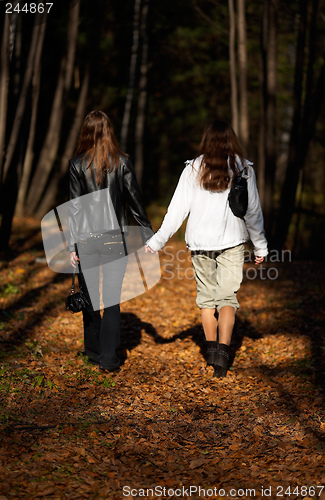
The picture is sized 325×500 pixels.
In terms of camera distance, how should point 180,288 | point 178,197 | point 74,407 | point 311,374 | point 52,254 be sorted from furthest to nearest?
point 52,254
point 180,288
point 311,374
point 178,197
point 74,407

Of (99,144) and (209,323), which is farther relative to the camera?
(209,323)

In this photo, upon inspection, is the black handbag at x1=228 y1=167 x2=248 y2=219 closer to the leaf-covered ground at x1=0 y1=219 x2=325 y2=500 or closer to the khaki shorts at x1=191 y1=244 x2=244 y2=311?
the khaki shorts at x1=191 y1=244 x2=244 y2=311

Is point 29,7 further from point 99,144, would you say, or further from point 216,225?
point 216,225

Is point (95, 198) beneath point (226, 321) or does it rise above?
above

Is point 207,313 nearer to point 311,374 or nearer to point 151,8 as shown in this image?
point 311,374

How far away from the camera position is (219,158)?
16.0 ft

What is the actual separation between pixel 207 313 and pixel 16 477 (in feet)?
8.13

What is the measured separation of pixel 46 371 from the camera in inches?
211

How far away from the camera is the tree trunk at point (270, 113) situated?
14.1 metres

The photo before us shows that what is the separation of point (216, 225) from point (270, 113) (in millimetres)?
10239

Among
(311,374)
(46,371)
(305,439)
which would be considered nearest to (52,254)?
(46,371)

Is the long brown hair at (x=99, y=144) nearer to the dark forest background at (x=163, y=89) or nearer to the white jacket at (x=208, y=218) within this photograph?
the white jacket at (x=208, y=218)

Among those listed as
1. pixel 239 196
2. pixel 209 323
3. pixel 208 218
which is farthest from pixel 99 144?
pixel 209 323

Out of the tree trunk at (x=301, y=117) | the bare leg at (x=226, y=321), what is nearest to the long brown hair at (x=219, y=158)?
the bare leg at (x=226, y=321)
